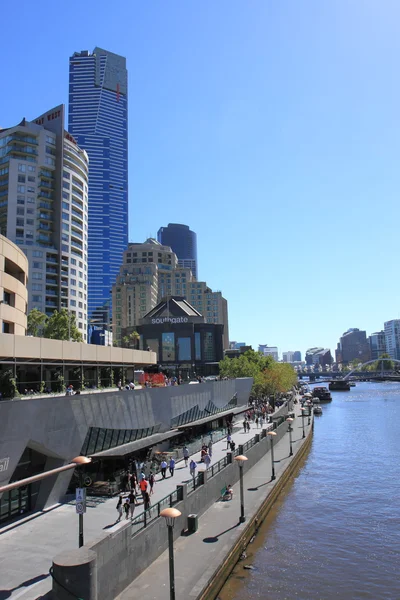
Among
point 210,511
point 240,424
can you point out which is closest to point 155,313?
point 240,424

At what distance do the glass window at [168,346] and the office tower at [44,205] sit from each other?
2022 centimetres

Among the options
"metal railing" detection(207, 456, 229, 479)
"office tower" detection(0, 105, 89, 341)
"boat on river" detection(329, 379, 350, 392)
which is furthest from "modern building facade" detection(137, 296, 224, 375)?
"boat on river" detection(329, 379, 350, 392)

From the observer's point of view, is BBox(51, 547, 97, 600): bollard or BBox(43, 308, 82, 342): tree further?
BBox(43, 308, 82, 342): tree

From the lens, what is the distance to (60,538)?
1853cm

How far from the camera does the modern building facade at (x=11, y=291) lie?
103 ft

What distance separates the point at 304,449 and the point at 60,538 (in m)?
36.3

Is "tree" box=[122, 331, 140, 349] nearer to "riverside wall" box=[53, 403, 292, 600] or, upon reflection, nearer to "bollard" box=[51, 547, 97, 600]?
"riverside wall" box=[53, 403, 292, 600]

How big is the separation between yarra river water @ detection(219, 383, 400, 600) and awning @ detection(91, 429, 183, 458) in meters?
8.71

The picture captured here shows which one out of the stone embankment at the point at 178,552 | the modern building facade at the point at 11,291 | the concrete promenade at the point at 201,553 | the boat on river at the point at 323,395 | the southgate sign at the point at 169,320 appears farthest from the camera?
the boat on river at the point at 323,395

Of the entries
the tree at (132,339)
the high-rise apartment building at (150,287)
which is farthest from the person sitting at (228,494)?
the high-rise apartment building at (150,287)

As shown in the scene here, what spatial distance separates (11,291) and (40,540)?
63.2 ft

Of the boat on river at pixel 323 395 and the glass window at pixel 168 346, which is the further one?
the boat on river at pixel 323 395

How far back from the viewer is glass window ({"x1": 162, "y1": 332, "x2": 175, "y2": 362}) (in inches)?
4259

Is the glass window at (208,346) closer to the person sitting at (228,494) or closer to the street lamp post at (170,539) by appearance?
the person sitting at (228,494)
